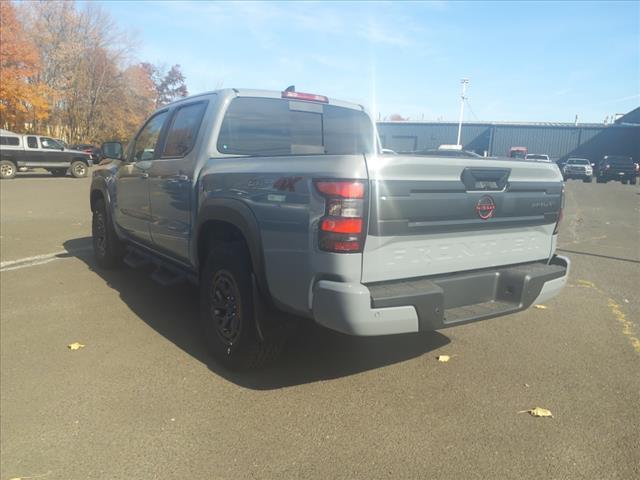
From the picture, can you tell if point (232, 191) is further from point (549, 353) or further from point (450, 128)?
point (450, 128)

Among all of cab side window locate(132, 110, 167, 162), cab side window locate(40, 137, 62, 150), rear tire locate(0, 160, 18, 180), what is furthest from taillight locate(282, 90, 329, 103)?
cab side window locate(40, 137, 62, 150)

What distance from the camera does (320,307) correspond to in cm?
263

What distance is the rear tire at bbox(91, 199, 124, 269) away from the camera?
19.8 feet

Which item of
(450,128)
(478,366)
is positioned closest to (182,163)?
(478,366)

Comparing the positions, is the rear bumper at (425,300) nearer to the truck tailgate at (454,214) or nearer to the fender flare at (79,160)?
the truck tailgate at (454,214)

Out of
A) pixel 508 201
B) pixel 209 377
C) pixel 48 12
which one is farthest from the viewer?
pixel 48 12

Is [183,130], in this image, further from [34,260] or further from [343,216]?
[34,260]

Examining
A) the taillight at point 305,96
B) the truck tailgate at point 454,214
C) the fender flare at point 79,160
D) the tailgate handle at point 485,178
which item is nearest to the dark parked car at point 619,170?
the fender flare at point 79,160

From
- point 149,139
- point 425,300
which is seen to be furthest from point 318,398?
→ point 149,139

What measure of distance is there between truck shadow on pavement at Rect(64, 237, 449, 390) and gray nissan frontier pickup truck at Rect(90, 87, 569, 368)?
21cm

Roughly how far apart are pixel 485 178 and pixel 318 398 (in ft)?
5.50

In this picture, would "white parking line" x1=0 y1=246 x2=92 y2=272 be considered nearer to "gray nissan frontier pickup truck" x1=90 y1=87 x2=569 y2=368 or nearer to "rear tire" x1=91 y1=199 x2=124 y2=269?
"rear tire" x1=91 y1=199 x2=124 y2=269

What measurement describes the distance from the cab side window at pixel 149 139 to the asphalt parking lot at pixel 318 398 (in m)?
1.46

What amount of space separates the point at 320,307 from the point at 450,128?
5480 centimetres
